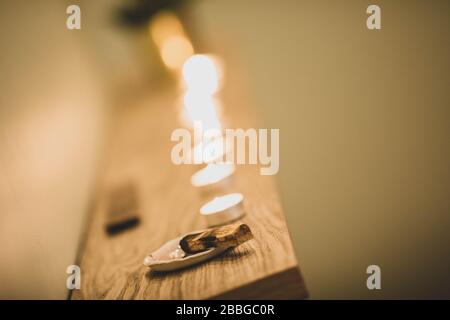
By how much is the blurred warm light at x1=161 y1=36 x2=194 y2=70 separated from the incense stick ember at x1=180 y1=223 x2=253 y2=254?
11.1ft

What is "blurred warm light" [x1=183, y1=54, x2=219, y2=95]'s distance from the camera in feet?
11.8

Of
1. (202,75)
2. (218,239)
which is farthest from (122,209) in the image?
(202,75)

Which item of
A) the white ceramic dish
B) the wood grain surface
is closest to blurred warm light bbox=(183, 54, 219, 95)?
the wood grain surface

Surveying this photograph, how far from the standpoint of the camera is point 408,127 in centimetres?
314

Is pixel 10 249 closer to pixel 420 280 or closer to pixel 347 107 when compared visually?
pixel 420 280

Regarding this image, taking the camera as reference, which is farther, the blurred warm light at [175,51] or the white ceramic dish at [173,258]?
the blurred warm light at [175,51]

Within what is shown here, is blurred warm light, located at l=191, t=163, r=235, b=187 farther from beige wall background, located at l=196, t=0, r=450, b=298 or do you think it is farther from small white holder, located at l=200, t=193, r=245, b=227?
beige wall background, located at l=196, t=0, r=450, b=298

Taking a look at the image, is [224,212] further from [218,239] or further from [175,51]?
[175,51]

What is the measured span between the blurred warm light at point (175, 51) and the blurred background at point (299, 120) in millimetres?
128

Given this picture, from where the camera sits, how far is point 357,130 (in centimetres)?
328

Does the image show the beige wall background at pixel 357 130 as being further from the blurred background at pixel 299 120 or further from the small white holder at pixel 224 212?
the small white holder at pixel 224 212

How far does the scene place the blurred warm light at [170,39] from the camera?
413 centimetres

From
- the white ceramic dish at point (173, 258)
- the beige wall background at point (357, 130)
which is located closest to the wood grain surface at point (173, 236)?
the white ceramic dish at point (173, 258)

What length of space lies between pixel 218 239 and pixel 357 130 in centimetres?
243
